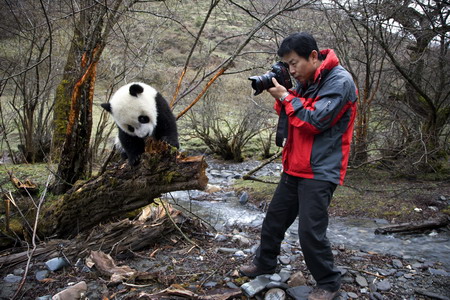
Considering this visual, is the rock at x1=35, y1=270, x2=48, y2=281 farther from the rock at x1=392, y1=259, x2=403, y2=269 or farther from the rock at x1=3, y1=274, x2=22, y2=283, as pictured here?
the rock at x1=392, y1=259, x2=403, y2=269

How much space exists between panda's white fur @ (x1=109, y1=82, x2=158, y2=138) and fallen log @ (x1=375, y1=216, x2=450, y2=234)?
3.86m

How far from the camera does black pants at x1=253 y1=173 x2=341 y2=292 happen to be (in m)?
2.56

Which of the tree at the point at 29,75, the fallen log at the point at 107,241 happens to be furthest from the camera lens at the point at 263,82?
the tree at the point at 29,75

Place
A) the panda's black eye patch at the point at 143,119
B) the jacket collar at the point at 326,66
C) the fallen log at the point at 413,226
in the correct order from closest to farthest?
the jacket collar at the point at 326,66
the panda's black eye patch at the point at 143,119
the fallen log at the point at 413,226

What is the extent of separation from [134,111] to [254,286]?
94.1 inches

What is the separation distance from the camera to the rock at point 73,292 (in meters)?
2.80

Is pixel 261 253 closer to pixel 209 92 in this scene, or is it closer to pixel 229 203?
pixel 229 203

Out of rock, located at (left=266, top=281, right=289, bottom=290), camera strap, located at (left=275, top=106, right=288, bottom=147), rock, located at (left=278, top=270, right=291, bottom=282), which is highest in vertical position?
camera strap, located at (left=275, top=106, right=288, bottom=147)

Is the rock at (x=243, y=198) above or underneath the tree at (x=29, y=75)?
underneath

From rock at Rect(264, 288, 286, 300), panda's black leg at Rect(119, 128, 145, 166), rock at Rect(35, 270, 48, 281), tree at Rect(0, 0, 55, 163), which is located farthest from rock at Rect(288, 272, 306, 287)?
tree at Rect(0, 0, 55, 163)

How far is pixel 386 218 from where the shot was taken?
5953 mm

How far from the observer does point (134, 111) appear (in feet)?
13.1

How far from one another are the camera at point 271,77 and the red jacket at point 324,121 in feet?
0.54

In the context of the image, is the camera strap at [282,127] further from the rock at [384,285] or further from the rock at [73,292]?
the rock at [73,292]
